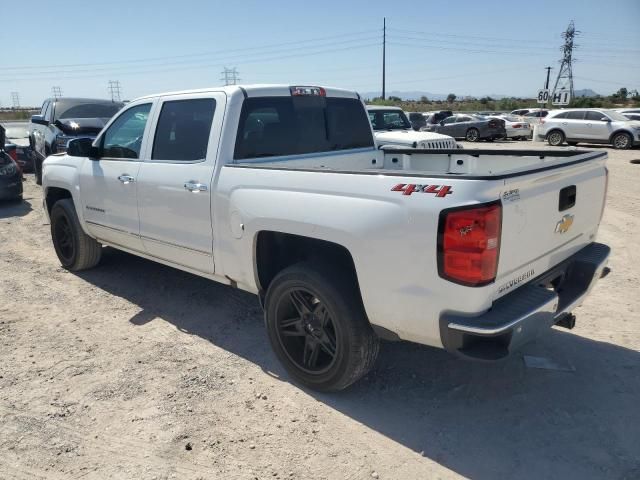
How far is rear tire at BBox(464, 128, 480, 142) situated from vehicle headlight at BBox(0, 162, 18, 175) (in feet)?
70.3

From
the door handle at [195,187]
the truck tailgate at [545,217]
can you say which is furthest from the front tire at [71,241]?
the truck tailgate at [545,217]

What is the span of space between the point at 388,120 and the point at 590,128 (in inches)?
510

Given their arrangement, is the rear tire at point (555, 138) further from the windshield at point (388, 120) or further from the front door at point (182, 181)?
the front door at point (182, 181)

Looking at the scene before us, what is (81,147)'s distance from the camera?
504 cm

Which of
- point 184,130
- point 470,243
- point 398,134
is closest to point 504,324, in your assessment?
point 470,243

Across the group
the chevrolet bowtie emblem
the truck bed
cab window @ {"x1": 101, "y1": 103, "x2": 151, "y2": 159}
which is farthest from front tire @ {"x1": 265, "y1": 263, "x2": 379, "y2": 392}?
cab window @ {"x1": 101, "y1": 103, "x2": 151, "y2": 159}

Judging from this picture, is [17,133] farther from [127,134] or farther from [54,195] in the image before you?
[127,134]

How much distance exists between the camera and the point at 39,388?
142 inches

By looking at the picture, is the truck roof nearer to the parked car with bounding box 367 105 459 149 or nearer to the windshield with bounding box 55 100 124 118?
the parked car with bounding box 367 105 459 149

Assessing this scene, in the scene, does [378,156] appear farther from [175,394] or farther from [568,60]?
[568,60]

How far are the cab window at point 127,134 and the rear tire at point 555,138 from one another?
2086 cm

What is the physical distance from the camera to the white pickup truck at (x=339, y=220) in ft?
8.50

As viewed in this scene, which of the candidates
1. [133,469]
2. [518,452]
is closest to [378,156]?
[518,452]

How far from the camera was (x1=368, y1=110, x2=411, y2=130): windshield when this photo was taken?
11867 millimetres
